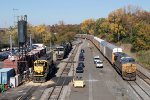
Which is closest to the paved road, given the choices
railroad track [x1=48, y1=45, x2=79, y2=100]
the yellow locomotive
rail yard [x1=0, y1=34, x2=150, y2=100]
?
rail yard [x1=0, y1=34, x2=150, y2=100]

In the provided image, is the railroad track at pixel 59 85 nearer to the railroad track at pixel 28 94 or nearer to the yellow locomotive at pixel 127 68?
the railroad track at pixel 28 94

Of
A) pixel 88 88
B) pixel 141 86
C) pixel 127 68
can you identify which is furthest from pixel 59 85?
pixel 141 86

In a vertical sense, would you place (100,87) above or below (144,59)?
below

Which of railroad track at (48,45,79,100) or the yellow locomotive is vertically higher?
the yellow locomotive

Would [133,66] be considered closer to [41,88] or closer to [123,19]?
[41,88]

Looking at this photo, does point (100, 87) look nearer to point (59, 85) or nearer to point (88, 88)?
point (88, 88)

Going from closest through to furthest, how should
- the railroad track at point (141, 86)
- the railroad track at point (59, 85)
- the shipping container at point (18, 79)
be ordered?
the railroad track at point (59, 85), the railroad track at point (141, 86), the shipping container at point (18, 79)

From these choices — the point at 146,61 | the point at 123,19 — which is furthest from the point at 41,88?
the point at 123,19

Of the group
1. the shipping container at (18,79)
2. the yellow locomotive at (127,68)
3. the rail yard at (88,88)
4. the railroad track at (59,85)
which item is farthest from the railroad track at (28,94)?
the yellow locomotive at (127,68)

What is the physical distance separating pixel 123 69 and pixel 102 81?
11.8 feet

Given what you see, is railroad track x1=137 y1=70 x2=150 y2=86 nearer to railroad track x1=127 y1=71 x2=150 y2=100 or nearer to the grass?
railroad track x1=127 y1=71 x2=150 y2=100

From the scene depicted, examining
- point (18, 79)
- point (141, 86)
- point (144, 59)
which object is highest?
point (144, 59)

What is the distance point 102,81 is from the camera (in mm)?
47188

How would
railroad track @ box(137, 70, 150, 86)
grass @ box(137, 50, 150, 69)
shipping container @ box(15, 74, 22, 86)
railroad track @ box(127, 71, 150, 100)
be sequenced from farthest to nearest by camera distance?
grass @ box(137, 50, 150, 69) → railroad track @ box(137, 70, 150, 86) → shipping container @ box(15, 74, 22, 86) → railroad track @ box(127, 71, 150, 100)
